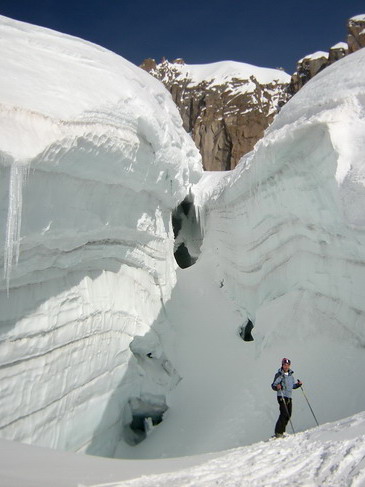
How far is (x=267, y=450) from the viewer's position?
282 centimetres

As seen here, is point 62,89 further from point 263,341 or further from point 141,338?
point 263,341


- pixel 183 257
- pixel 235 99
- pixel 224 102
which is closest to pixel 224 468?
pixel 183 257

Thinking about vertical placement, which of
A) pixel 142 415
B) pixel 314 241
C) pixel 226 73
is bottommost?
pixel 142 415

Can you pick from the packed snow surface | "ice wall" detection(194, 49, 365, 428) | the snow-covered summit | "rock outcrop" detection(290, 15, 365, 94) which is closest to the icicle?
"ice wall" detection(194, 49, 365, 428)

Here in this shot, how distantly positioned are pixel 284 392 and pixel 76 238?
274 cm

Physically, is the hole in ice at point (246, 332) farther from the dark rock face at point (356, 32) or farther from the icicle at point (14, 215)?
the dark rock face at point (356, 32)

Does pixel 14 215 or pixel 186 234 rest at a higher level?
pixel 186 234

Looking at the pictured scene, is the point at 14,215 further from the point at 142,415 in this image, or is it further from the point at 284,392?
the point at 142,415

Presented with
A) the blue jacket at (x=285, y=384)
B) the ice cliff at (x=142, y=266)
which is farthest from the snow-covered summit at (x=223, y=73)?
the blue jacket at (x=285, y=384)

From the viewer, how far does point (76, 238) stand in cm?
497

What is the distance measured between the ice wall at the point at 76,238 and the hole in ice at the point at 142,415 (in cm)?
10

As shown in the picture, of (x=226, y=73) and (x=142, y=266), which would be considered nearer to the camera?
(x=142, y=266)

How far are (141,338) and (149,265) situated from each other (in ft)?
4.53

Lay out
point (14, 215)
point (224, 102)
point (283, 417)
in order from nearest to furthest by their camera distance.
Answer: point (14, 215) < point (283, 417) < point (224, 102)
